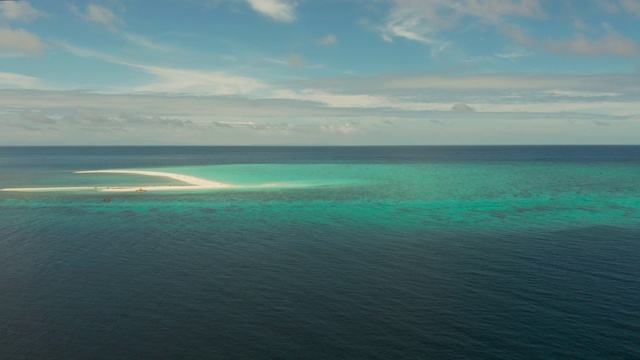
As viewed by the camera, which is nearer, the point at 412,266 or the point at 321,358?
the point at 321,358

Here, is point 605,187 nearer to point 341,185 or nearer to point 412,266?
point 341,185

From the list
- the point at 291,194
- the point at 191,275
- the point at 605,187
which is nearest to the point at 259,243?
the point at 191,275

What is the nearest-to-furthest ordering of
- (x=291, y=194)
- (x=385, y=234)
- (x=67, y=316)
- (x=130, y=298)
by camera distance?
(x=67, y=316), (x=130, y=298), (x=385, y=234), (x=291, y=194)

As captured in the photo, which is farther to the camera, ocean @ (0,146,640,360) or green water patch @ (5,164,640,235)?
green water patch @ (5,164,640,235)

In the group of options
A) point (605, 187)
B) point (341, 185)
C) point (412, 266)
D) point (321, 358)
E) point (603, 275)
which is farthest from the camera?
point (341, 185)

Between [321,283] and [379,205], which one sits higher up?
[379,205]

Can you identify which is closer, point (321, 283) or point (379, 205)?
point (321, 283)

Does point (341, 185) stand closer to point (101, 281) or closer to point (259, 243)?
point (259, 243)

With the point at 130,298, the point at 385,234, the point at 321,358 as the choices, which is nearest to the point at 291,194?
the point at 385,234

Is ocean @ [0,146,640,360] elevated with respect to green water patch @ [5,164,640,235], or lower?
lower
